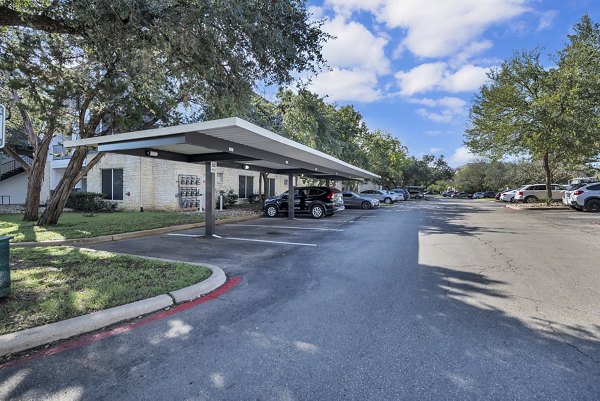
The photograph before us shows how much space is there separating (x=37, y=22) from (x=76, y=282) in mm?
5358

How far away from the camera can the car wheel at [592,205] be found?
2031 centimetres

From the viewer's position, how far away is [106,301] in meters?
4.34

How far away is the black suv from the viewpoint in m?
18.0

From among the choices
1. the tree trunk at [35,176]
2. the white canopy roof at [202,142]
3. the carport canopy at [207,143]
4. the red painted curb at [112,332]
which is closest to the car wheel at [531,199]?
the carport canopy at [207,143]

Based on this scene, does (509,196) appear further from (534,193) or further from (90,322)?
(90,322)

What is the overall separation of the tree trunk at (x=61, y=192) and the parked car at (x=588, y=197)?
85.8ft

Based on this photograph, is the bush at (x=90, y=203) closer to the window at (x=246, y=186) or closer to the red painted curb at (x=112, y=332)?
the window at (x=246, y=186)

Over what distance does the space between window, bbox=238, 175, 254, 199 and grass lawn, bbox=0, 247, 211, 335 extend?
19.1 meters

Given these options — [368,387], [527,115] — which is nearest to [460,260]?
[368,387]

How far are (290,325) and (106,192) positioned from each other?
854 inches

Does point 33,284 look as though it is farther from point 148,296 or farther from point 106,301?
point 148,296

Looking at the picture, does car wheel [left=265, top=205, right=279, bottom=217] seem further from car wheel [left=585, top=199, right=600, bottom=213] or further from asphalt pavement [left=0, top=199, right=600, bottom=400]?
car wheel [left=585, top=199, right=600, bottom=213]

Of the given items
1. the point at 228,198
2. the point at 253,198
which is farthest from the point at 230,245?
the point at 253,198

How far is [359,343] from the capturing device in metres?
3.49
